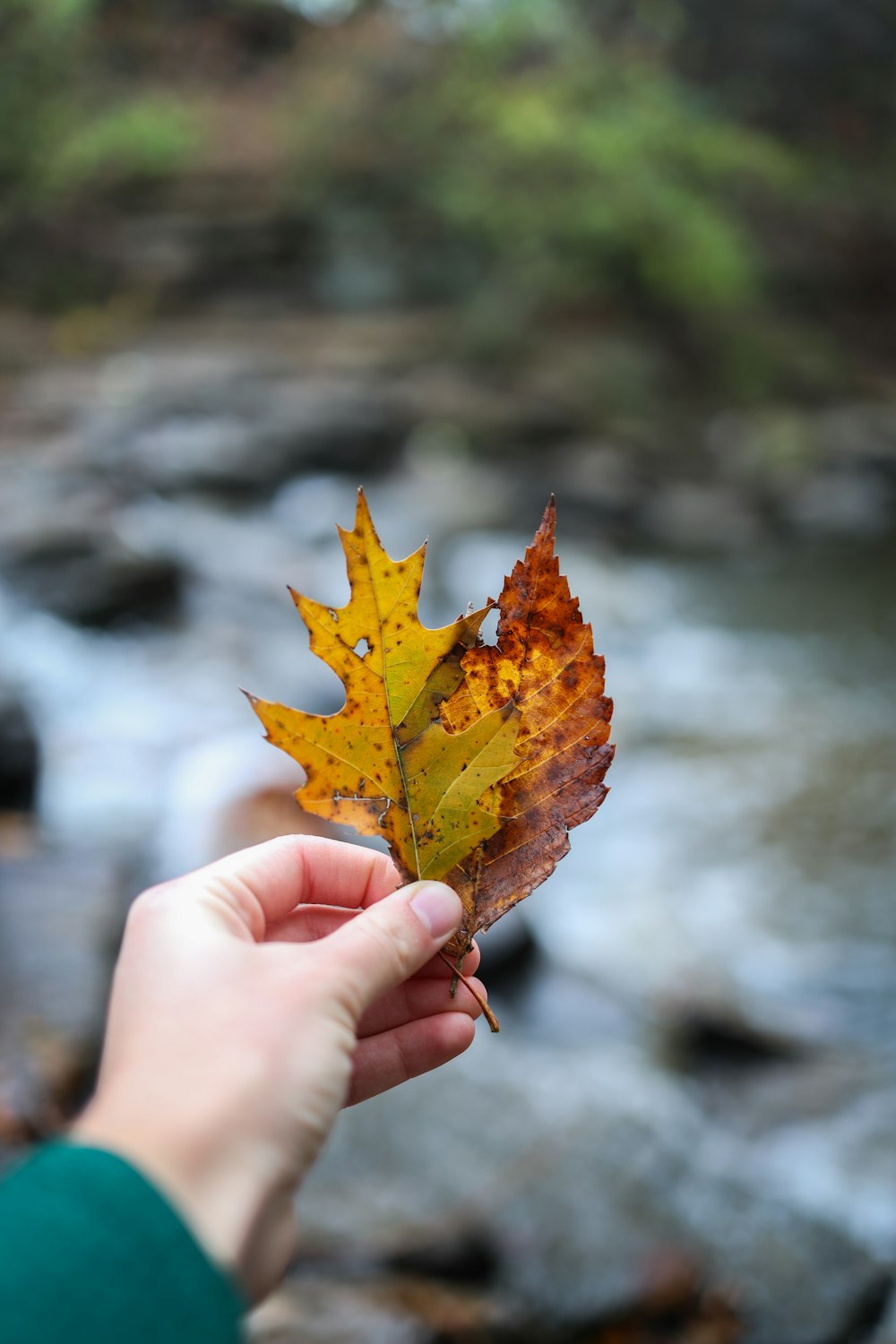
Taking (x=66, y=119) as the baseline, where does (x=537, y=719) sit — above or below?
below

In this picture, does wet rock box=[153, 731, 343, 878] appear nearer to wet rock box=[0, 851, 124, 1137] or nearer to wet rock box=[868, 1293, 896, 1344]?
wet rock box=[0, 851, 124, 1137]

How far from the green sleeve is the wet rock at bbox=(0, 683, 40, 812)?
5606 millimetres

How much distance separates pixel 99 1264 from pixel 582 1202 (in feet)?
9.72

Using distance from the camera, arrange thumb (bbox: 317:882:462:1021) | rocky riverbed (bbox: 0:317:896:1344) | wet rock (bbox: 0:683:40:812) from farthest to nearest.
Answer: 1. wet rock (bbox: 0:683:40:812)
2. rocky riverbed (bbox: 0:317:896:1344)
3. thumb (bbox: 317:882:462:1021)

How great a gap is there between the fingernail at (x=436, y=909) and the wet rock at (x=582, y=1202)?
239 centimetres

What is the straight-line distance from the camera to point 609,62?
1747cm

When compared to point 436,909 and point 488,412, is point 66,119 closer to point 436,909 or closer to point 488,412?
point 488,412

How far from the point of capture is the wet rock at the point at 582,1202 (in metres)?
3.08

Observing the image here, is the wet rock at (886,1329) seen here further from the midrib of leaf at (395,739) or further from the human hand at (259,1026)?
the midrib of leaf at (395,739)

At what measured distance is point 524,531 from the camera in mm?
12000

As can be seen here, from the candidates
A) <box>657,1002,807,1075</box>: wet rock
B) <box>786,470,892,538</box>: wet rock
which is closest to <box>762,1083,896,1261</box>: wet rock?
<box>657,1002,807,1075</box>: wet rock

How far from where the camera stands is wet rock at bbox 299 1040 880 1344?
10.1ft

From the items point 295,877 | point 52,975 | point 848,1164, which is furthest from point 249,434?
point 295,877

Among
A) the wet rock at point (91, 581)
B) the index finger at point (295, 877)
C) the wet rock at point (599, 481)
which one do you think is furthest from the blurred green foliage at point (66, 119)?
the index finger at point (295, 877)
